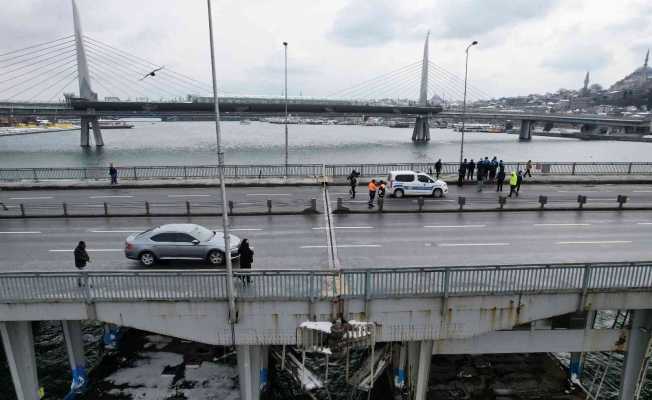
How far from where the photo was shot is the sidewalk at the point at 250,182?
94.3 ft

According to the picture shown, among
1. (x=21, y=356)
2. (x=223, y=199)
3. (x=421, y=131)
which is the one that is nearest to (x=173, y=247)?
(x=223, y=199)

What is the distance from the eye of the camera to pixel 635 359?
48.2 feet

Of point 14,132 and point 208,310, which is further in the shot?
point 14,132

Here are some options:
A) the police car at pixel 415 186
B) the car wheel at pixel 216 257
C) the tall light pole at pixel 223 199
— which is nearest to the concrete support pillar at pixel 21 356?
the car wheel at pixel 216 257

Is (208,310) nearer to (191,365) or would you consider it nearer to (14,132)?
(191,365)

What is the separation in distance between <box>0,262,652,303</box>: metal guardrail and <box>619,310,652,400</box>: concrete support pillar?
7.51 ft

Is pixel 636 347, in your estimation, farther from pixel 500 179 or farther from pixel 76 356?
pixel 76 356

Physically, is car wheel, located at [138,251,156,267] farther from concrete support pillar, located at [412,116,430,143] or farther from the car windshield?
concrete support pillar, located at [412,116,430,143]

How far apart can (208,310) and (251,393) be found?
402 centimetres

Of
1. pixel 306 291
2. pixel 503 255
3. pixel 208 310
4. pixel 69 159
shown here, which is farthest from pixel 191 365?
pixel 69 159

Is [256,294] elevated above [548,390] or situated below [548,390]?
above

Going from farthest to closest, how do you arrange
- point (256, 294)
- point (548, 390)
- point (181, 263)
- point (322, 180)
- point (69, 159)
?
point (69, 159)
point (322, 180)
point (548, 390)
point (181, 263)
point (256, 294)

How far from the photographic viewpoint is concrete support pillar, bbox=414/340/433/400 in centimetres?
1396

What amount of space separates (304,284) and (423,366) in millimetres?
5313
